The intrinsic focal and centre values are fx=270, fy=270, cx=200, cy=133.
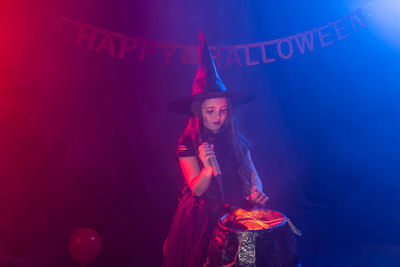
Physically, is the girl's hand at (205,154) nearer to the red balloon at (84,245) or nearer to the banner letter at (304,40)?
the red balloon at (84,245)

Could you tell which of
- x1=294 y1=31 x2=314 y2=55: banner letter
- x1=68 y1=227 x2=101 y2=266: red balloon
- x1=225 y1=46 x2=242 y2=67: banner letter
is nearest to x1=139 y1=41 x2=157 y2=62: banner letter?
x1=225 y1=46 x2=242 y2=67: banner letter

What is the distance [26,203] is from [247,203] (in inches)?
76.2

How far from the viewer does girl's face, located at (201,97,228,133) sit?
7.60 feet

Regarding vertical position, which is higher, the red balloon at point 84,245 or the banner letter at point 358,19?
the banner letter at point 358,19

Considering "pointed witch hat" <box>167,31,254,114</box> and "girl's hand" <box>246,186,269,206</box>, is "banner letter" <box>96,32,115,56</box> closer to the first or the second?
"pointed witch hat" <box>167,31,254,114</box>

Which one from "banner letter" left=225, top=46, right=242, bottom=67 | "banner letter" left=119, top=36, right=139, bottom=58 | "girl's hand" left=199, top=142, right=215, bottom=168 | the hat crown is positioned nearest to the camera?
"girl's hand" left=199, top=142, right=215, bottom=168

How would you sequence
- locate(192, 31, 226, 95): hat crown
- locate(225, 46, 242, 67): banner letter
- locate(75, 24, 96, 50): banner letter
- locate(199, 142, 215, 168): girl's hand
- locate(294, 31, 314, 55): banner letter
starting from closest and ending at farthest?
locate(199, 142, 215, 168): girl's hand < locate(192, 31, 226, 95): hat crown < locate(75, 24, 96, 50): banner letter < locate(294, 31, 314, 55): banner letter < locate(225, 46, 242, 67): banner letter

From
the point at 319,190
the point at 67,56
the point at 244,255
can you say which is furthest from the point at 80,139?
the point at 319,190

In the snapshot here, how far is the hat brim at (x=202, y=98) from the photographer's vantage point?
7.41 ft

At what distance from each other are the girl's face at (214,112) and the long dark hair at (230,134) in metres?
0.04

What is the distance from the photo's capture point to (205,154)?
82.1 inches

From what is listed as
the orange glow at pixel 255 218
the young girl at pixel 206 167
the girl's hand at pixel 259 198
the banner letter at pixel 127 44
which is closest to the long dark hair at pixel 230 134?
the young girl at pixel 206 167

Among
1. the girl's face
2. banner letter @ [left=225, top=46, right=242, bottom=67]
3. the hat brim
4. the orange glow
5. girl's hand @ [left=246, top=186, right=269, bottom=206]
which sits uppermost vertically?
banner letter @ [left=225, top=46, right=242, bottom=67]

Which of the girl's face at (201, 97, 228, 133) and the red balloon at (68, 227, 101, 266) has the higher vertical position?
the girl's face at (201, 97, 228, 133)
